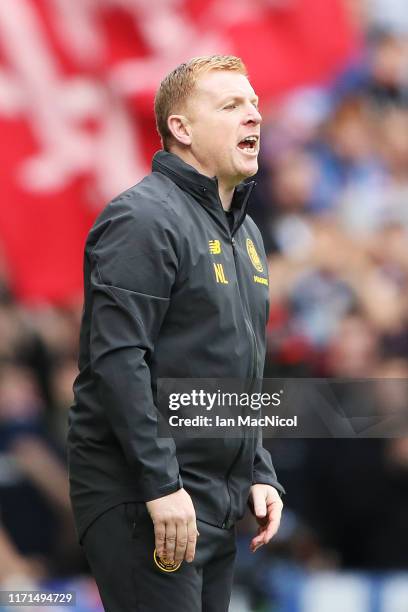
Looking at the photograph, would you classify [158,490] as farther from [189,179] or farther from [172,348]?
[189,179]

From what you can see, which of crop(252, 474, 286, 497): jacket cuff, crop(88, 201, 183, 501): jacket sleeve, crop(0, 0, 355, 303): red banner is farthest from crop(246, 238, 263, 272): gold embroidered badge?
crop(0, 0, 355, 303): red banner

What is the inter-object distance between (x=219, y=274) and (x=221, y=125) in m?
0.38

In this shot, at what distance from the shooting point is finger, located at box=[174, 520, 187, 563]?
2885 mm

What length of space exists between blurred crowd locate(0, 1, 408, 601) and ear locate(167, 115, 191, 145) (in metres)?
2.52

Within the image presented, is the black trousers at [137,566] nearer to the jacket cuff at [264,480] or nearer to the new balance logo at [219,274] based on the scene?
the jacket cuff at [264,480]

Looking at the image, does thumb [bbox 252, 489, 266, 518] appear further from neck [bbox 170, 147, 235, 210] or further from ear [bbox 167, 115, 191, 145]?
ear [bbox 167, 115, 191, 145]

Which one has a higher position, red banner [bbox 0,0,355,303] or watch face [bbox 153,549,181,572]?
red banner [bbox 0,0,355,303]

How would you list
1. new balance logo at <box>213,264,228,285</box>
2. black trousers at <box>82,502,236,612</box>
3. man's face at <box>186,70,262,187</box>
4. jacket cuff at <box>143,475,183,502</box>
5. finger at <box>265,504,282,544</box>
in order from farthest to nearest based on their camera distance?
finger at <box>265,504,282,544</box>, man's face at <box>186,70,262,187</box>, new balance logo at <box>213,264,228,285</box>, black trousers at <box>82,502,236,612</box>, jacket cuff at <box>143,475,183,502</box>

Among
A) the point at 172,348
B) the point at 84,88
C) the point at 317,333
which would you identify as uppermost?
the point at 84,88

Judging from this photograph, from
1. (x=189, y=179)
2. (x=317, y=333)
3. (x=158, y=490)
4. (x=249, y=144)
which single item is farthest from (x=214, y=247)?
(x=317, y=333)

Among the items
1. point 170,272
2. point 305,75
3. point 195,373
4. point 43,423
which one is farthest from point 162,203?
point 305,75

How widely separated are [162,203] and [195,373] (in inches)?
16.2

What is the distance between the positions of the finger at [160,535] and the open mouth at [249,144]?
956 millimetres

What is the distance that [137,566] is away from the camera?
3.01 m
